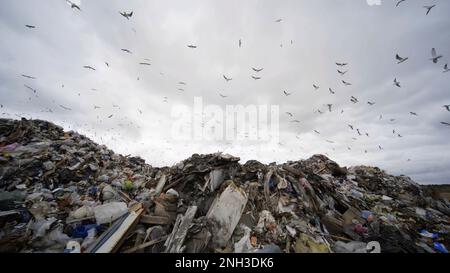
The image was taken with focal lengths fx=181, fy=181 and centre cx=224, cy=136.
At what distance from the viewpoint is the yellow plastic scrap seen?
11.1 ft

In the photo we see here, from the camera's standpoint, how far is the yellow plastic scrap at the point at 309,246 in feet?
11.1

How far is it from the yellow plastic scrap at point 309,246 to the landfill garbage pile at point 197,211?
0.02 meters

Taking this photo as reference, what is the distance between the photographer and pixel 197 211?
4375 millimetres

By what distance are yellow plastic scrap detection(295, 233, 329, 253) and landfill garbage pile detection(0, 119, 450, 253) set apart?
2 centimetres

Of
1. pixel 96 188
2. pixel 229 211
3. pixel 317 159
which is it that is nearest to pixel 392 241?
pixel 229 211

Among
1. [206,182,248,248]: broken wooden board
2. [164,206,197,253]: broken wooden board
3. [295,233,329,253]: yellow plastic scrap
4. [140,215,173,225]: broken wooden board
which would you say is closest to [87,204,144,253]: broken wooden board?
[140,215,173,225]: broken wooden board

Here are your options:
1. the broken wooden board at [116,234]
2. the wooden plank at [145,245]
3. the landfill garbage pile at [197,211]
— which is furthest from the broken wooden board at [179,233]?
the broken wooden board at [116,234]

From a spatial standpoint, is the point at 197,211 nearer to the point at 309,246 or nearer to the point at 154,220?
Result: the point at 154,220

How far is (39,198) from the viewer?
4.53 meters

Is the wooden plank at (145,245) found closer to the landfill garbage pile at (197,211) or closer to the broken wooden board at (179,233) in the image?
the landfill garbage pile at (197,211)

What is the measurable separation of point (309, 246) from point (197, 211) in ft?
8.13

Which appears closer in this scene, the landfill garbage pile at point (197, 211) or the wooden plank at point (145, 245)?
the wooden plank at point (145, 245)
